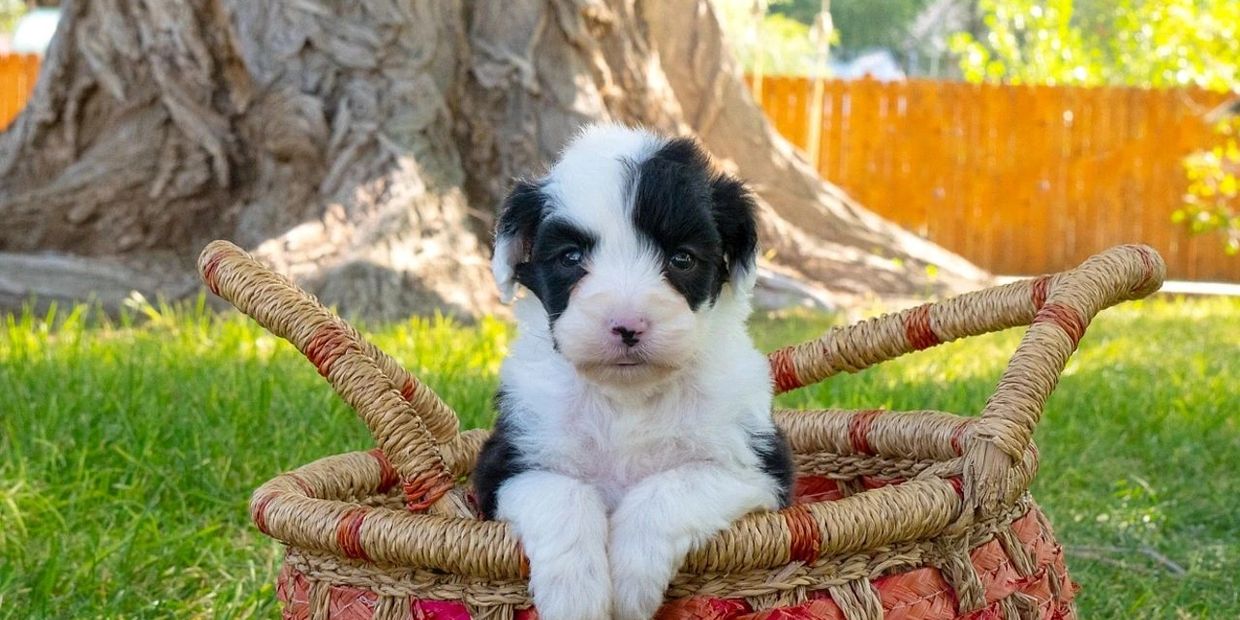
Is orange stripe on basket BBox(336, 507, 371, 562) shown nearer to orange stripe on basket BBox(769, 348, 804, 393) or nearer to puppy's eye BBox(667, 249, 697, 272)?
puppy's eye BBox(667, 249, 697, 272)

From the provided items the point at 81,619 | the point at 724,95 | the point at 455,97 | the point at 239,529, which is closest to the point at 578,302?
the point at 81,619

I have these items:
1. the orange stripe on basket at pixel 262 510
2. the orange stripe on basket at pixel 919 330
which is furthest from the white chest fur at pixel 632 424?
the orange stripe on basket at pixel 919 330

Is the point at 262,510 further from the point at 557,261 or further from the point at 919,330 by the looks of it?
the point at 919,330

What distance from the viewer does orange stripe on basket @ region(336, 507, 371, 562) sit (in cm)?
213

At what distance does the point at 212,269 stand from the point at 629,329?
866mm

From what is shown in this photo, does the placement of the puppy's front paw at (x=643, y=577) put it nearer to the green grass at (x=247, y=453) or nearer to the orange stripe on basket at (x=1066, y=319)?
the orange stripe on basket at (x=1066, y=319)

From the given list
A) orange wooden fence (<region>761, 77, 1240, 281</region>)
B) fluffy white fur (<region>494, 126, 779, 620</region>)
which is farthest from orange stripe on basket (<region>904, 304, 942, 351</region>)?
orange wooden fence (<region>761, 77, 1240, 281</region>)

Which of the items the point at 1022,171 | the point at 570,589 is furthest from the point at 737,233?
the point at 1022,171

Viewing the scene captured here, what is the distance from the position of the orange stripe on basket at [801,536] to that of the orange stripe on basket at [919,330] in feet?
3.58

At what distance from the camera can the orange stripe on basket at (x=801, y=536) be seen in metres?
2.09

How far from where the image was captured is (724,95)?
8898 mm

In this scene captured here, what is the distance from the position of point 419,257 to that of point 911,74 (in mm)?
47271

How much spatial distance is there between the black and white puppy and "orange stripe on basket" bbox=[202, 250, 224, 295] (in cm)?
54

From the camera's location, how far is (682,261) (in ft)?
8.12
